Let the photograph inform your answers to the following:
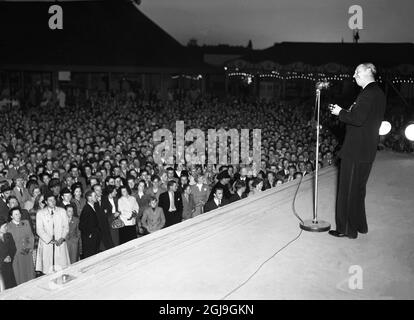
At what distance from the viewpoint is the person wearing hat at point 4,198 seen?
6.16m

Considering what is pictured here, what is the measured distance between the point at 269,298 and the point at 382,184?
3.92 meters

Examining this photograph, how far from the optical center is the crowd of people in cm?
594

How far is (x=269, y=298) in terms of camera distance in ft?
8.63

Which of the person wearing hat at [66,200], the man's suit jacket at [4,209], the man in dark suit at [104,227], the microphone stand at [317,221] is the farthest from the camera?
the man in dark suit at [104,227]

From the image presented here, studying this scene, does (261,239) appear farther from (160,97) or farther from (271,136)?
(160,97)

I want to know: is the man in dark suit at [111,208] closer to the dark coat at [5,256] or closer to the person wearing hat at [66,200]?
the person wearing hat at [66,200]

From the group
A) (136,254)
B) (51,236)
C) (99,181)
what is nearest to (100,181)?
(99,181)

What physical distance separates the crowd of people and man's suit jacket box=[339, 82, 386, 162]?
6.82 ft

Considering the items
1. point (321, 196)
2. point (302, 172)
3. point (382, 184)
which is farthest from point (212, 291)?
point (302, 172)

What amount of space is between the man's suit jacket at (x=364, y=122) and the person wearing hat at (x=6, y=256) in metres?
4.19

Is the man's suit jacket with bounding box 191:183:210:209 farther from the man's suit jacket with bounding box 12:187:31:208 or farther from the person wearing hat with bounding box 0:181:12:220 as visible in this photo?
the person wearing hat with bounding box 0:181:12:220

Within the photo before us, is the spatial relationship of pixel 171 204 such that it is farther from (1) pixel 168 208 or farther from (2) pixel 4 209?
(2) pixel 4 209

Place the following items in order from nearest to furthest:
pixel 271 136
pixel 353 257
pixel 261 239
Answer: pixel 353 257
pixel 261 239
pixel 271 136

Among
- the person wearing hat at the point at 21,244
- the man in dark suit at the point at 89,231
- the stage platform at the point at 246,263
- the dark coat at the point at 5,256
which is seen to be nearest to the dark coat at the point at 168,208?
the man in dark suit at the point at 89,231
